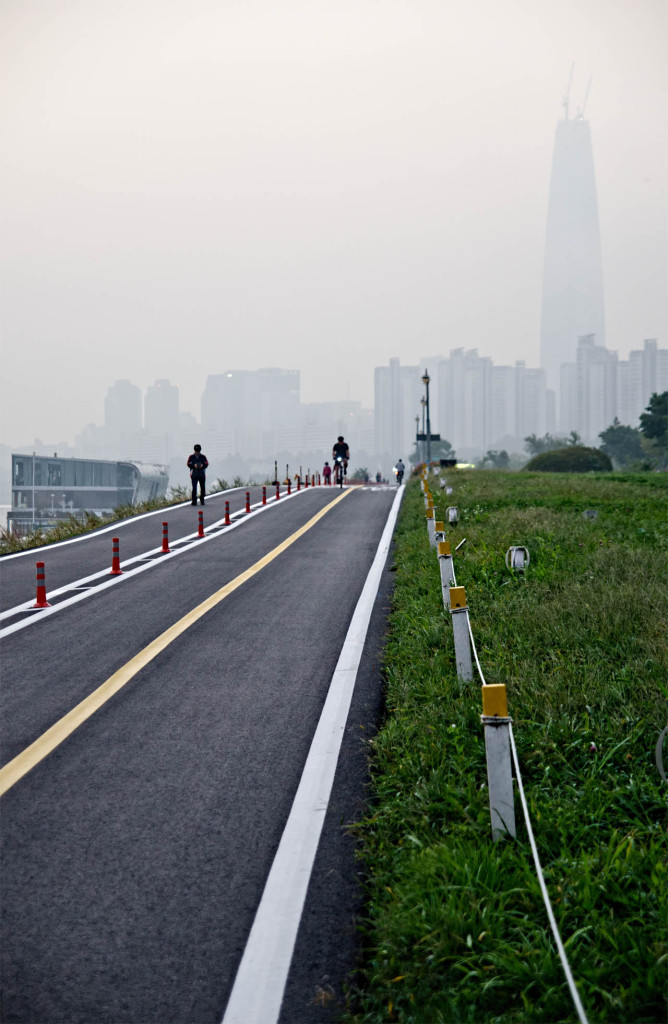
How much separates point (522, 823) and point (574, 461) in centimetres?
6521

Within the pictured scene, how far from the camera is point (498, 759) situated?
4.18m

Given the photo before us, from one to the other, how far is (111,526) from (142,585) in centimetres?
1017

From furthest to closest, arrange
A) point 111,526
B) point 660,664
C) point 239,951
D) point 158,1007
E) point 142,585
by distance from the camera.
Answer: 1. point 111,526
2. point 142,585
3. point 660,664
4. point 239,951
5. point 158,1007

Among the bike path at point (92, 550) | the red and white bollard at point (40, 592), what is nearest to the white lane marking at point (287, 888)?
the red and white bollard at point (40, 592)

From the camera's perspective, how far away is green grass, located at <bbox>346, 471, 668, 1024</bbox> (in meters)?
3.17

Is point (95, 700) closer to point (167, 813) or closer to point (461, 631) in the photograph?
point (167, 813)

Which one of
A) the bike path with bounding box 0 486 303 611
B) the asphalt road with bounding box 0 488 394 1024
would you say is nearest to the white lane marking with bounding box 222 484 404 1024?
the asphalt road with bounding box 0 488 394 1024

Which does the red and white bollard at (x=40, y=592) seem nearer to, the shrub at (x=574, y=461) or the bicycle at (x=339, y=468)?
the bicycle at (x=339, y=468)

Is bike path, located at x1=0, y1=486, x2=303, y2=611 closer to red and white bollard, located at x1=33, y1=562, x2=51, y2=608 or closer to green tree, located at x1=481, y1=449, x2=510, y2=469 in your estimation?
red and white bollard, located at x1=33, y1=562, x2=51, y2=608

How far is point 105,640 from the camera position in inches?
356

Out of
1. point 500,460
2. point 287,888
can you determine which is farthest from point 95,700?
point 500,460

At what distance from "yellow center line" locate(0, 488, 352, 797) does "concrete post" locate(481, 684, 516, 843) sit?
123 inches

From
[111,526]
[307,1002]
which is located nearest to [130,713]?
[307,1002]

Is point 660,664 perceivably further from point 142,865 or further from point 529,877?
point 142,865
